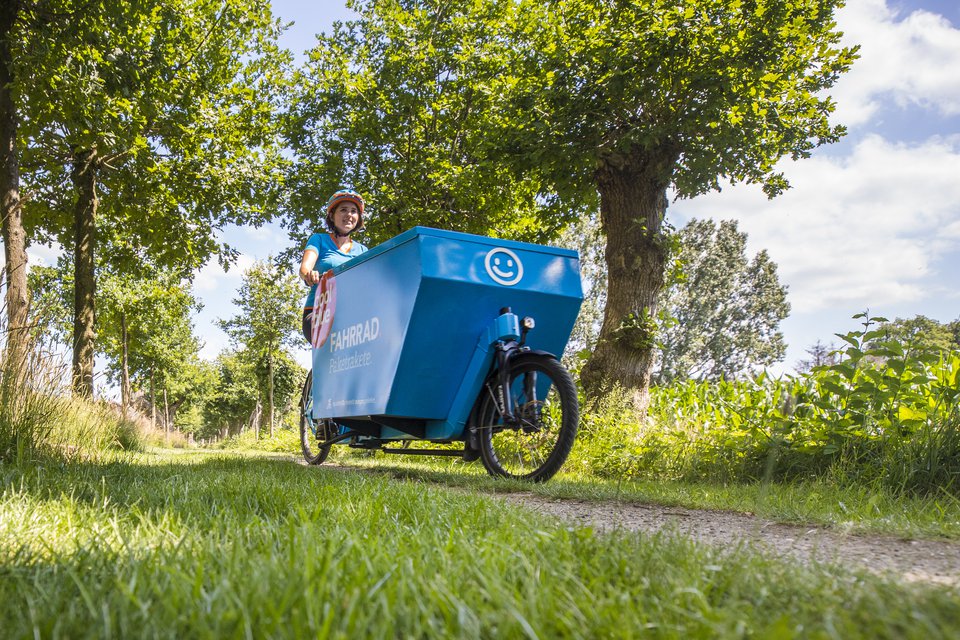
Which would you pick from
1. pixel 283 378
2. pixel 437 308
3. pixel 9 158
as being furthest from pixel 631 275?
pixel 283 378

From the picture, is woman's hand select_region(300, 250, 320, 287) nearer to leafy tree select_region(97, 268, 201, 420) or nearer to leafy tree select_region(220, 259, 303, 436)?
leafy tree select_region(97, 268, 201, 420)

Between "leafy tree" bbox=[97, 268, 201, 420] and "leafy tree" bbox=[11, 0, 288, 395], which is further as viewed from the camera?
"leafy tree" bbox=[97, 268, 201, 420]

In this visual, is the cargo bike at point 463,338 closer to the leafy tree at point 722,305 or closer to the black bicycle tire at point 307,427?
the black bicycle tire at point 307,427

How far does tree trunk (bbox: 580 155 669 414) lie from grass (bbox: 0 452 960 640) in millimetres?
5677

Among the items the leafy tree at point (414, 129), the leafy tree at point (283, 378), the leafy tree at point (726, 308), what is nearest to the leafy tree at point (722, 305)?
the leafy tree at point (726, 308)

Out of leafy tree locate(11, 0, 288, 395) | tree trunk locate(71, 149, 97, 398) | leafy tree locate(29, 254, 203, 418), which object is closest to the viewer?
leafy tree locate(11, 0, 288, 395)

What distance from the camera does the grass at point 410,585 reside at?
1.20 meters

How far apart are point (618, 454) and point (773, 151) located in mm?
4085

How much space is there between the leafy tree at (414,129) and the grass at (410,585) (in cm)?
1011

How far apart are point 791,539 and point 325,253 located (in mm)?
4810

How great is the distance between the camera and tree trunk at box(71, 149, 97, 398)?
11.8 m

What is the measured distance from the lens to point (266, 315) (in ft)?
95.6

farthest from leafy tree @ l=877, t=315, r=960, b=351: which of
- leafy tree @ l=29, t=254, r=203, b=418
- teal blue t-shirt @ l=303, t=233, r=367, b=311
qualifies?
leafy tree @ l=29, t=254, r=203, b=418

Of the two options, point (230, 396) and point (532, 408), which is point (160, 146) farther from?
point (230, 396)
